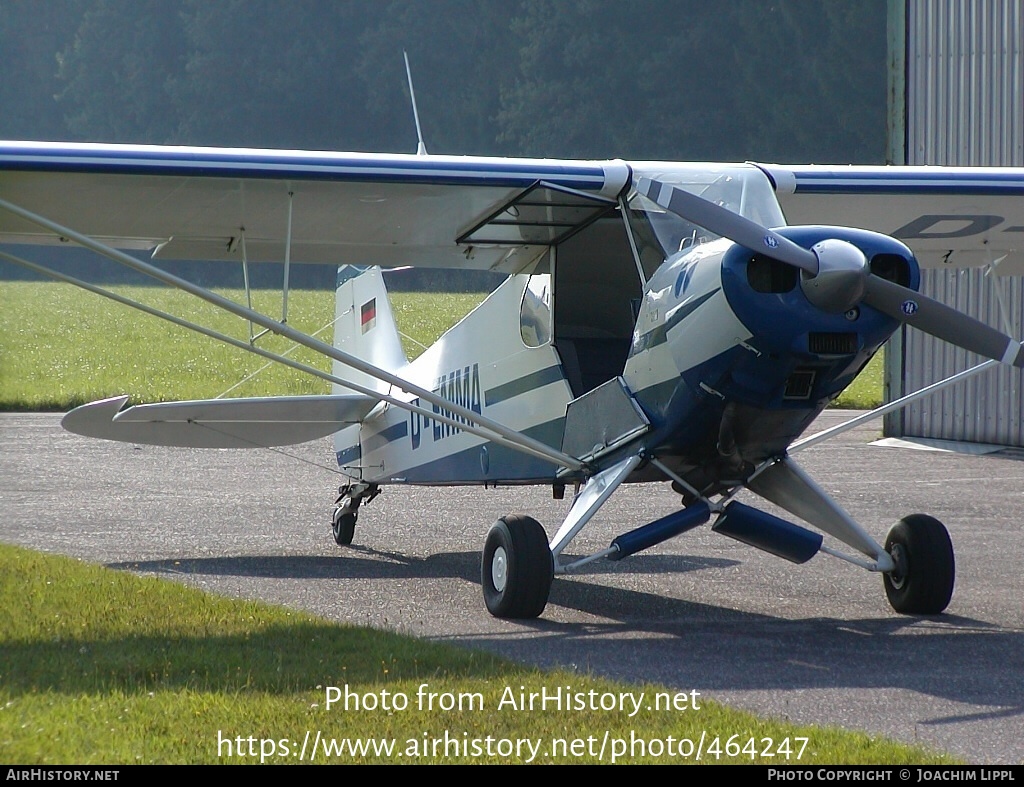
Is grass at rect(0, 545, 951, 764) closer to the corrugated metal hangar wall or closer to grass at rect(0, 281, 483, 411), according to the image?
the corrugated metal hangar wall

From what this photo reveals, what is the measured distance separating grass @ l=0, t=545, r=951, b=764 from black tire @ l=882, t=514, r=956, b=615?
101 inches

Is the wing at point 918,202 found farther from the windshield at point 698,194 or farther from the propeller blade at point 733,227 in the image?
the propeller blade at point 733,227

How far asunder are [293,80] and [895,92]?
56.1 m

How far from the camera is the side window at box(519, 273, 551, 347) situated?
8.46 metres

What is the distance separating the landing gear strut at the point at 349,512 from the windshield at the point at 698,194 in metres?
3.77

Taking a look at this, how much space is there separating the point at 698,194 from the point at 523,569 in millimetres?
2200

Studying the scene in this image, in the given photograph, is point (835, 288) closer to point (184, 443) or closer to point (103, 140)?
point (184, 443)

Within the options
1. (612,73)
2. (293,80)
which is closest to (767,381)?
(612,73)

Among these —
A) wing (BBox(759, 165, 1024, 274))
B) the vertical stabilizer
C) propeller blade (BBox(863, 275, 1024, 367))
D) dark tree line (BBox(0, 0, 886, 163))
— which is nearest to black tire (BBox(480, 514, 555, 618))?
propeller blade (BBox(863, 275, 1024, 367))

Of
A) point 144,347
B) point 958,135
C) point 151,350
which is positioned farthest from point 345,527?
point 144,347

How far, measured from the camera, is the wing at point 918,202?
836cm

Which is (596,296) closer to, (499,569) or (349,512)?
(499,569)

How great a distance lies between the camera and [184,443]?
32.7ft

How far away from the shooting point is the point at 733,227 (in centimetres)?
615
